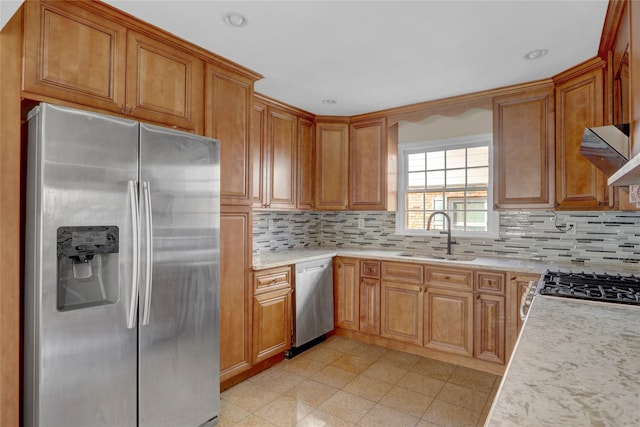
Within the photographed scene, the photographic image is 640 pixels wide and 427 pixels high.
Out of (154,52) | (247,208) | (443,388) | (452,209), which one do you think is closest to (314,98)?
(247,208)

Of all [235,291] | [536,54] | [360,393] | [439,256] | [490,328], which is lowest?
[360,393]

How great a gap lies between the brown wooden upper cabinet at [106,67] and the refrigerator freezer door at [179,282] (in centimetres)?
32

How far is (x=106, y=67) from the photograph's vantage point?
6.15 feet

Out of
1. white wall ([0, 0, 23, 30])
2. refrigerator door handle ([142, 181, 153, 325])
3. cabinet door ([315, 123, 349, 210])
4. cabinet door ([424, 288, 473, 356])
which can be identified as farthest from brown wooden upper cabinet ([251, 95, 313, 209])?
white wall ([0, 0, 23, 30])

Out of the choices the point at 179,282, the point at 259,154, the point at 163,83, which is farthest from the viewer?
the point at 259,154

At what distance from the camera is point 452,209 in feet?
12.0

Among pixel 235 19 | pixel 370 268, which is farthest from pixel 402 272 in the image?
pixel 235 19

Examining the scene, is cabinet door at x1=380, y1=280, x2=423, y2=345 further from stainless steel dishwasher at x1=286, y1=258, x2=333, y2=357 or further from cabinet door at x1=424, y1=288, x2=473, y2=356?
stainless steel dishwasher at x1=286, y1=258, x2=333, y2=357

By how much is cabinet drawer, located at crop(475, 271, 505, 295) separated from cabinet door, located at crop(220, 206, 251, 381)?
1857 millimetres

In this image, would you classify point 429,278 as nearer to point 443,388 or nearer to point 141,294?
point 443,388

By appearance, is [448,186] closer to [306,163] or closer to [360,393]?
[306,163]

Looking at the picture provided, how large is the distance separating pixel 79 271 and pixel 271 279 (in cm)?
Answer: 149

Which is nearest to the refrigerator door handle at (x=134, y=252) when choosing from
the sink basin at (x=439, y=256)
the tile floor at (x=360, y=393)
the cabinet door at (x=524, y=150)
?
the tile floor at (x=360, y=393)

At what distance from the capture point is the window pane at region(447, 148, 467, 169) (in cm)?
359
